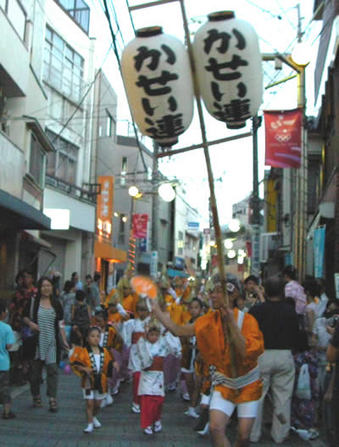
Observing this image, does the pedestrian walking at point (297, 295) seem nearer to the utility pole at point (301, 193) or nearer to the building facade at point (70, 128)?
the utility pole at point (301, 193)

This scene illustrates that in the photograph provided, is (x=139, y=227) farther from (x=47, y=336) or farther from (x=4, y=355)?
(x=4, y=355)

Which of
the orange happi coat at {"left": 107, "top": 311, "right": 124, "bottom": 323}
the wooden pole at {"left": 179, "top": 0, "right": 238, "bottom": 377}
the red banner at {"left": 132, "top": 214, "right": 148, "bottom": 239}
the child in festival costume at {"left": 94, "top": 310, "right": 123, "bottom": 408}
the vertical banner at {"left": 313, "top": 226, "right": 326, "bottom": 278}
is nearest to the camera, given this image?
the wooden pole at {"left": 179, "top": 0, "right": 238, "bottom": 377}

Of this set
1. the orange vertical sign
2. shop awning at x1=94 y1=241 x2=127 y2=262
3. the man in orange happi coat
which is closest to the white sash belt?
the man in orange happi coat

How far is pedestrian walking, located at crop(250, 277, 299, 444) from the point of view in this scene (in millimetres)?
6758

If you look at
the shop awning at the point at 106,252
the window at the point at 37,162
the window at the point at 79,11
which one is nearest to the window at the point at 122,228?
the shop awning at the point at 106,252

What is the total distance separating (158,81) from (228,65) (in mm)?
651

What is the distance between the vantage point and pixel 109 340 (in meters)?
9.77

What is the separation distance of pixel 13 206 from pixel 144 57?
21.0 feet

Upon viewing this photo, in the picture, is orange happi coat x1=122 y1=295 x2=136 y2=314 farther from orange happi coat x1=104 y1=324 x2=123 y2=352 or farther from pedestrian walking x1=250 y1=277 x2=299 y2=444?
pedestrian walking x1=250 y1=277 x2=299 y2=444

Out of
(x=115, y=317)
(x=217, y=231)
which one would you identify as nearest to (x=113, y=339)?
(x=115, y=317)

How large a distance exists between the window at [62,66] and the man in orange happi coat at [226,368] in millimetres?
19643

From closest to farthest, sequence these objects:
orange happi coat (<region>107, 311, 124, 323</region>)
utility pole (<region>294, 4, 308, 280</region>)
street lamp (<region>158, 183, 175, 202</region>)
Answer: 1. orange happi coat (<region>107, 311, 124, 323</region>)
2. utility pole (<region>294, 4, 308, 280</region>)
3. street lamp (<region>158, 183, 175, 202</region>)

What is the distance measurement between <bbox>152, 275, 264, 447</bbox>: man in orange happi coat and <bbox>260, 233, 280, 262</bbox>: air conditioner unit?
81.8 feet

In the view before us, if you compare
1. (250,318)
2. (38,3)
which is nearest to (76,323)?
(250,318)
